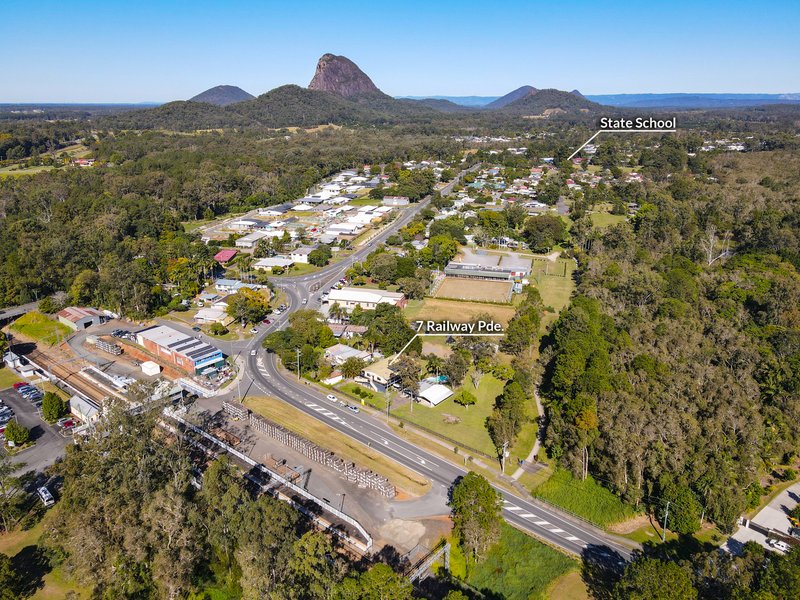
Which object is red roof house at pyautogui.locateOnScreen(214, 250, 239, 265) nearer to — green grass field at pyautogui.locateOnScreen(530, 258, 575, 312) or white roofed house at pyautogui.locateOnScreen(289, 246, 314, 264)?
white roofed house at pyautogui.locateOnScreen(289, 246, 314, 264)

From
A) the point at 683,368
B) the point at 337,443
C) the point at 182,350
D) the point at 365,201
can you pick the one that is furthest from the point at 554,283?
the point at 365,201

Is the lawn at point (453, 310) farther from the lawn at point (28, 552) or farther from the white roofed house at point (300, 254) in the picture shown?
the lawn at point (28, 552)

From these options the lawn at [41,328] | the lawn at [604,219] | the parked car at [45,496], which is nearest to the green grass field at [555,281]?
the lawn at [604,219]

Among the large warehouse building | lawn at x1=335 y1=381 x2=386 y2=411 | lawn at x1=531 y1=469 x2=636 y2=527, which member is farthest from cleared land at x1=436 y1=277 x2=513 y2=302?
lawn at x1=531 y1=469 x2=636 y2=527

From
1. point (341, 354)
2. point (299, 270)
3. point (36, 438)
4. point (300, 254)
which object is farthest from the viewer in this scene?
point (300, 254)

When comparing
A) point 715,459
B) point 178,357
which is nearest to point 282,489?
point 178,357

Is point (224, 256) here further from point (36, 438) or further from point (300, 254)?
point (36, 438)

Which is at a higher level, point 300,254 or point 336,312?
point 300,254
